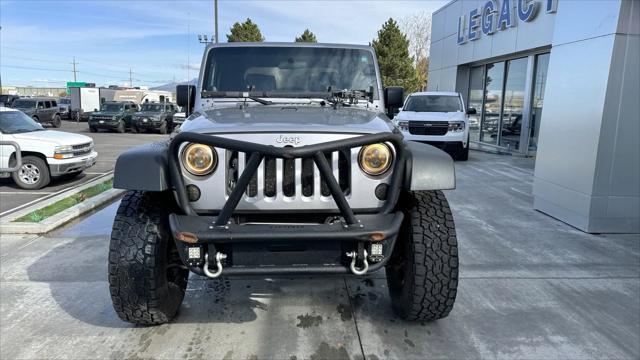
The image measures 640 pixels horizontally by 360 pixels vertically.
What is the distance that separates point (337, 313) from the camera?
134 inches

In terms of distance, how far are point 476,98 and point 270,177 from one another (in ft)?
52.8

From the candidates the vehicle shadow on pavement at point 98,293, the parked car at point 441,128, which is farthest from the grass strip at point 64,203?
the parked car at point 441,128

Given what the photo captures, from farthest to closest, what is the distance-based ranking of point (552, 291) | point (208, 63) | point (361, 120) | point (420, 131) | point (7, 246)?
point (420, 131), point (7, 246), point (208, 63), point (552, 291), point (361, 120)

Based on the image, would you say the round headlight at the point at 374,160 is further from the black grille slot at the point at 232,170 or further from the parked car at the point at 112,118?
the parked car at the point at 112,118

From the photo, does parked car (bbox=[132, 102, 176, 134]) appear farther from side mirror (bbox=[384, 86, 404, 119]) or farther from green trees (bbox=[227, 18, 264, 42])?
side mirror (bbox=[384, 86, 404, 119])

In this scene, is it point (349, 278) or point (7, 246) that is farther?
point (7, 246)

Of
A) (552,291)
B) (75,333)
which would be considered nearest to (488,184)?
(552,291)

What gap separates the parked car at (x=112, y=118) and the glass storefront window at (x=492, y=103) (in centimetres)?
1676

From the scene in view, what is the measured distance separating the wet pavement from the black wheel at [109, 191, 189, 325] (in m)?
0.24

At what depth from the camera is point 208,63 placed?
13.7ft

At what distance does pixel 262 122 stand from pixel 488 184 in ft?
21.5

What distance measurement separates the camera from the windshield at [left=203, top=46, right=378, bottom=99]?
4.09 m

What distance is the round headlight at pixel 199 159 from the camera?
8.82 feet

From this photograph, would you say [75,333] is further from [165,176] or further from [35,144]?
[35,144]
